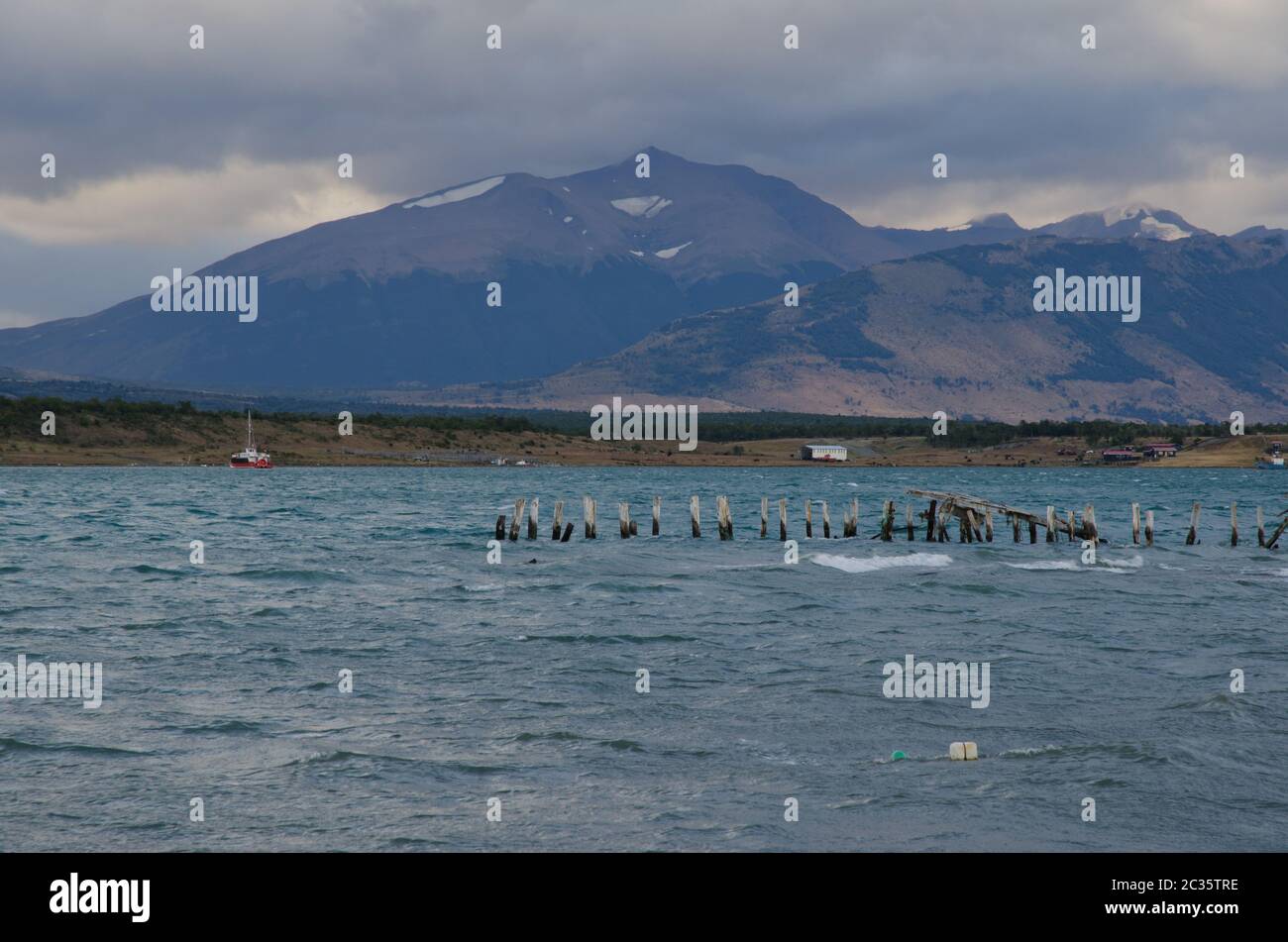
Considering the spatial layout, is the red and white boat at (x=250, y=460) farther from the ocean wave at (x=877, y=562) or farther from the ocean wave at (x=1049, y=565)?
the ocean wave at (x=1049, y=565)

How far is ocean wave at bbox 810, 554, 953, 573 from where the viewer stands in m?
51.6

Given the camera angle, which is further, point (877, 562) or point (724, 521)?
point (724, 521)

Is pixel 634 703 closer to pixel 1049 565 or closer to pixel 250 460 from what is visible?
pixel 1049 565

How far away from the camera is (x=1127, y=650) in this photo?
31.0 meters

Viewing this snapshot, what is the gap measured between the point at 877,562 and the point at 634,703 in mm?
30635

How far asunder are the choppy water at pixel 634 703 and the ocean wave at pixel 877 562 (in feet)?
0.76

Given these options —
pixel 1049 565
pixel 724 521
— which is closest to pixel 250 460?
pixel 724 521

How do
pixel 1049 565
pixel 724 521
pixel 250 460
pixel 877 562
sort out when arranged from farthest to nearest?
1. pixel 250 460
2. pixel 724 521
3. pixel 877 562
4. pixel 1049 565

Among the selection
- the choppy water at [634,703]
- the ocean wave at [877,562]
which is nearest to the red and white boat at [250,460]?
the choppy water at [634,703]

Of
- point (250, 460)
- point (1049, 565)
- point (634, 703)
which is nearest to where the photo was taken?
point (634, 703)

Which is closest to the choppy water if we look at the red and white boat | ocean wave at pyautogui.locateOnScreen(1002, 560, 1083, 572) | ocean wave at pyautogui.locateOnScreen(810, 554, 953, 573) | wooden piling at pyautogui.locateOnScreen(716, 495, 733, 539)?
ocean wave at pyautogui.locateOnScreen(810, 554, 953, 573)

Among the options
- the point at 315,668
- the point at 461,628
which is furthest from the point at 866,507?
the point at 315,668

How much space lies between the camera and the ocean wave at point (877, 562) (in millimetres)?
51591

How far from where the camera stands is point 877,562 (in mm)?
53969
